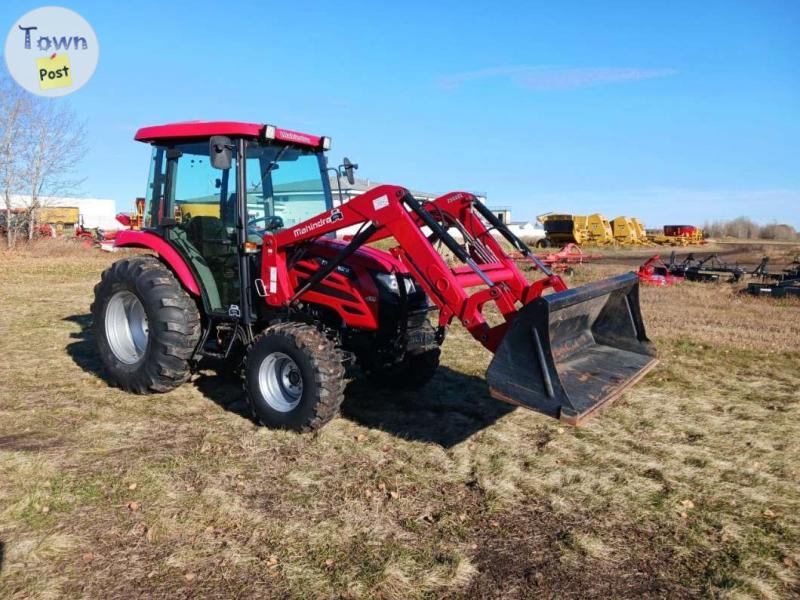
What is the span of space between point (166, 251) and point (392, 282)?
87.7 inches

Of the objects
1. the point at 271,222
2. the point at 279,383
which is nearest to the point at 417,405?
the point at 279,383

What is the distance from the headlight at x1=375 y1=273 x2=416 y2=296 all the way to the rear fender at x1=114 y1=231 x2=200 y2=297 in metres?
1.77

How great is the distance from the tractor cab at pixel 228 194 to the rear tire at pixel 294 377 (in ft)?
2.33

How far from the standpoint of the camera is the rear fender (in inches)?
235

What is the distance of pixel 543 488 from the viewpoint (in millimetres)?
4375

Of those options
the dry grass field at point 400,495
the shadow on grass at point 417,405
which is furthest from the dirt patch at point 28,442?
the shadow on grass at point 417,405

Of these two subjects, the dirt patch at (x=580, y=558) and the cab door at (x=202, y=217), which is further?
the cab door at (x=202, y=217)

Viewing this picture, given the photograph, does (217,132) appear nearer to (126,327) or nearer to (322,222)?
(322,222)

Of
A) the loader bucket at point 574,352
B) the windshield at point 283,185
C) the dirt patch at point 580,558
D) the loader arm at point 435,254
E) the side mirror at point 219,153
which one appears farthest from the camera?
the windshield at point 283,185

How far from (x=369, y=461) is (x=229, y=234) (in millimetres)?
2415

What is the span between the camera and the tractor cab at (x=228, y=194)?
558cm

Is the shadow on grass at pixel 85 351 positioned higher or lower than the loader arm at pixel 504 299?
lower

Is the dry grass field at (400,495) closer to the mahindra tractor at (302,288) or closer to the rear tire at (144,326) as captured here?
the rear tire at (144,326)

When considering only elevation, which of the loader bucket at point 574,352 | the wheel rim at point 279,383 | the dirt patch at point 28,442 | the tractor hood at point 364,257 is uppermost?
the tractor hood at point 364,257
